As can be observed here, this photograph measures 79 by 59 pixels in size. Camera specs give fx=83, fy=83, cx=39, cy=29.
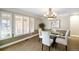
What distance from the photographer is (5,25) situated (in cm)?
234

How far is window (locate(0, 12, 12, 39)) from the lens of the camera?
2.25m

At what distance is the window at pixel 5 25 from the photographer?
225 centimetres

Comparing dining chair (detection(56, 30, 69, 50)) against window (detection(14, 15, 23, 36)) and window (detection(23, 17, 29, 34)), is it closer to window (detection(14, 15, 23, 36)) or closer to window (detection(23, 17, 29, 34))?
window (detection(23, 17, 29, 34))

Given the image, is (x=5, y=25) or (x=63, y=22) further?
(x=63, y=22)

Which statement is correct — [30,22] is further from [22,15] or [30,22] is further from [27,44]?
[27,44]

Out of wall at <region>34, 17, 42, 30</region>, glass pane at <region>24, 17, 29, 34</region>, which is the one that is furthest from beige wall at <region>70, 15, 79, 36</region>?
glass pane at <region>24, 17, 29, 34</region>

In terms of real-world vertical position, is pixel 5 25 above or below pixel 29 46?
above

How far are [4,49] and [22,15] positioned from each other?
1.08m

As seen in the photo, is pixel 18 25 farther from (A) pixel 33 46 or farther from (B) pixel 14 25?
(A) pixel 33 46

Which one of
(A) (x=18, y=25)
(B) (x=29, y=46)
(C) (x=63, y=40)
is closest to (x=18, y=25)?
(A) (x=18, y=25)

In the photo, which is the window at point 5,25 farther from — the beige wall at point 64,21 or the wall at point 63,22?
the beige wall at point 64,21

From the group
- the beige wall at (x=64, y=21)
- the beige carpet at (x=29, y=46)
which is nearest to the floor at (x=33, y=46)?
the beige carpet at (x=29, y=46)
